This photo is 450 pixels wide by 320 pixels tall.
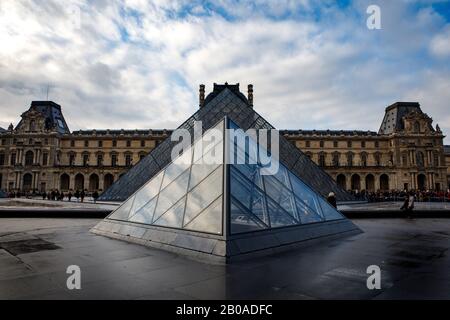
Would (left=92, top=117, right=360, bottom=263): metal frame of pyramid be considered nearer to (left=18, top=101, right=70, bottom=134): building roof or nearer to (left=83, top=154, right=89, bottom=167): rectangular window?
(left=83, top=154, right=89, bottom=167): rectangular window

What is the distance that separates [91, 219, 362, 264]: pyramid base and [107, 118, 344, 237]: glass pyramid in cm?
14

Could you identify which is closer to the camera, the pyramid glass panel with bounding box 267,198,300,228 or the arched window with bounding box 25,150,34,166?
the pyramid glass panel with bounding box 267,198,300,228

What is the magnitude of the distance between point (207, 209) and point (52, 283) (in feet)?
9.04

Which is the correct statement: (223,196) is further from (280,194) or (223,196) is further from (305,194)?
(305,194)

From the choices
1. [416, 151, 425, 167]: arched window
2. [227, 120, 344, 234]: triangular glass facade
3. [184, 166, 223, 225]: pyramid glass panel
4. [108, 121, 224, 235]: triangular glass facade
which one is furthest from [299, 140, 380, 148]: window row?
[184, 166, 223, 225]: pyramid glass panel

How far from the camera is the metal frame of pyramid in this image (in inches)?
197

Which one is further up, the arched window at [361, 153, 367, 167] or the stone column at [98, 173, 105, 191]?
the arched window at [361, 153, 367, 167]

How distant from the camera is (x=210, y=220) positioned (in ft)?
17.3

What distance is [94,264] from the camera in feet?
13.7

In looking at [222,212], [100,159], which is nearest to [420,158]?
[100,159]

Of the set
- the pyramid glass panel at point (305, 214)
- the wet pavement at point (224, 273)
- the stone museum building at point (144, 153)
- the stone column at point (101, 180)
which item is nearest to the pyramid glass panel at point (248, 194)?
the wet pavement at point (224, 273)

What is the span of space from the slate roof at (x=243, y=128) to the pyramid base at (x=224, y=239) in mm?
9400

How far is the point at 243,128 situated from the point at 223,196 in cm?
1265
